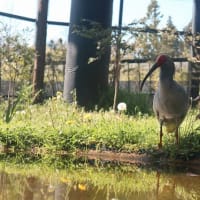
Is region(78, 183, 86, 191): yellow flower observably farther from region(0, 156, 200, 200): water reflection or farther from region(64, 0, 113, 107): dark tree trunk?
region(64, 0, 113, 107): dark tree trunk

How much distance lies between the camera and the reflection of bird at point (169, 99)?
7031 mm

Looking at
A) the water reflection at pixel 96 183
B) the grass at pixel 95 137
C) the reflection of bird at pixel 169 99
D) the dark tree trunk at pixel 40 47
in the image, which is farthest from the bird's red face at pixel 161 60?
the dark tree trunk at pixel 40 47

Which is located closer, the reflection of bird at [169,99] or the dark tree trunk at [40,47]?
the reflection of bird at [169,99]

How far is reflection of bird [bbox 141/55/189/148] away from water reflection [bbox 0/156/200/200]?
3.47 ft

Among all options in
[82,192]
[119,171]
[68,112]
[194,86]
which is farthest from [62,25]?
[82,192]

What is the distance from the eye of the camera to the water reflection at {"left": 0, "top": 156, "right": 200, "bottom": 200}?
15.1 feet

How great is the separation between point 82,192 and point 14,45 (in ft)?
24.0

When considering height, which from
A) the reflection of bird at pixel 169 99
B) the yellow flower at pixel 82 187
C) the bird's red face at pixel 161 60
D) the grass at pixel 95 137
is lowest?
the yellow flower at pixel 82 187

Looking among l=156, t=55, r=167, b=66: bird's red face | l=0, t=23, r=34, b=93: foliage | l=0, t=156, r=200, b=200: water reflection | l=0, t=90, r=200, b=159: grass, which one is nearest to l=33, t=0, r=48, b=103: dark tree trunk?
l=0, t=23, r=34, b=93: foliage

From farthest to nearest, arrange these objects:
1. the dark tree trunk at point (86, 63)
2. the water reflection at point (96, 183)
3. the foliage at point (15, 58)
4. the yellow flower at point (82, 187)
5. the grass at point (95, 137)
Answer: the dark tree trunk at point (86, 63) < the foliage at point (15, 58) < the grass at point (95, 137) < the yellow flower at point (82, 187) < the water reflection at point (96, 183)

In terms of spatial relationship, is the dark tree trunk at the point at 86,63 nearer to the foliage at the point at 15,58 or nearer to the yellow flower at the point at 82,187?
the foliage at the point at 15,58

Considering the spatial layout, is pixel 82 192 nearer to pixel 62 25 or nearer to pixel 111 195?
pixel 111 195

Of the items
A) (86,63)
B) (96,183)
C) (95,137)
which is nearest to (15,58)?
(86,63)

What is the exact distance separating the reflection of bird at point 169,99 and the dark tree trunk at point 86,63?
4.82 m
